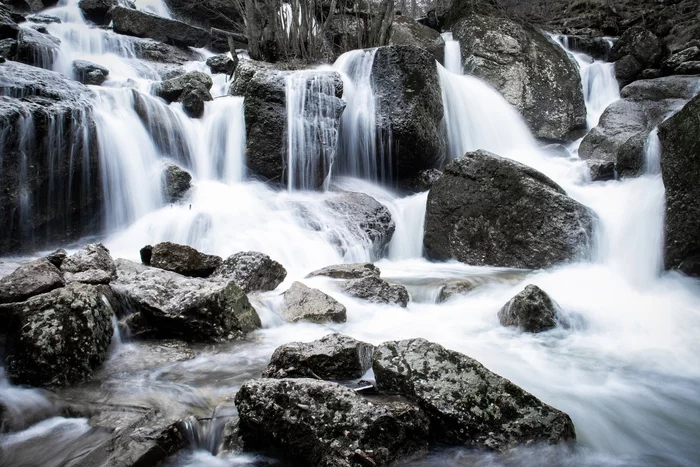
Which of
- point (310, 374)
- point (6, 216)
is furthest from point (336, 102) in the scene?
point (310, 374)

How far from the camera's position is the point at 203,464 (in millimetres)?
2172

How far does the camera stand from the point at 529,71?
1227cm

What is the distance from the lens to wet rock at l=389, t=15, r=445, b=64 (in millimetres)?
13453

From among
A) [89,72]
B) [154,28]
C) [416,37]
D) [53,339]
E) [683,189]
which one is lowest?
[53,339]

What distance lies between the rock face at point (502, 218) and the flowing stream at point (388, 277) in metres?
0.32

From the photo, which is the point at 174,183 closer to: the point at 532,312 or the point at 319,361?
the point at 319,361

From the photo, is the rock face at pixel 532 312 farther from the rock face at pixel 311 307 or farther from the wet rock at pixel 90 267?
the wet rock at pixel 90 267

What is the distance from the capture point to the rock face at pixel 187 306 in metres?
3.60

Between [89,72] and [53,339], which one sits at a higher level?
[89,72]

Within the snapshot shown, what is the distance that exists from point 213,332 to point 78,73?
10185 mm

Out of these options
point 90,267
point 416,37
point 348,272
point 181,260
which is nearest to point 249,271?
point 181,260

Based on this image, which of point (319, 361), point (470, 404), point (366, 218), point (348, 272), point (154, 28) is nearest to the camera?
point (470, 404)

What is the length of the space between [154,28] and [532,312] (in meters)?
15.8

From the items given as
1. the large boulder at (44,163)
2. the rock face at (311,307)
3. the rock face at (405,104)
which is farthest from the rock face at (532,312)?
the large boulder at (44,163)
